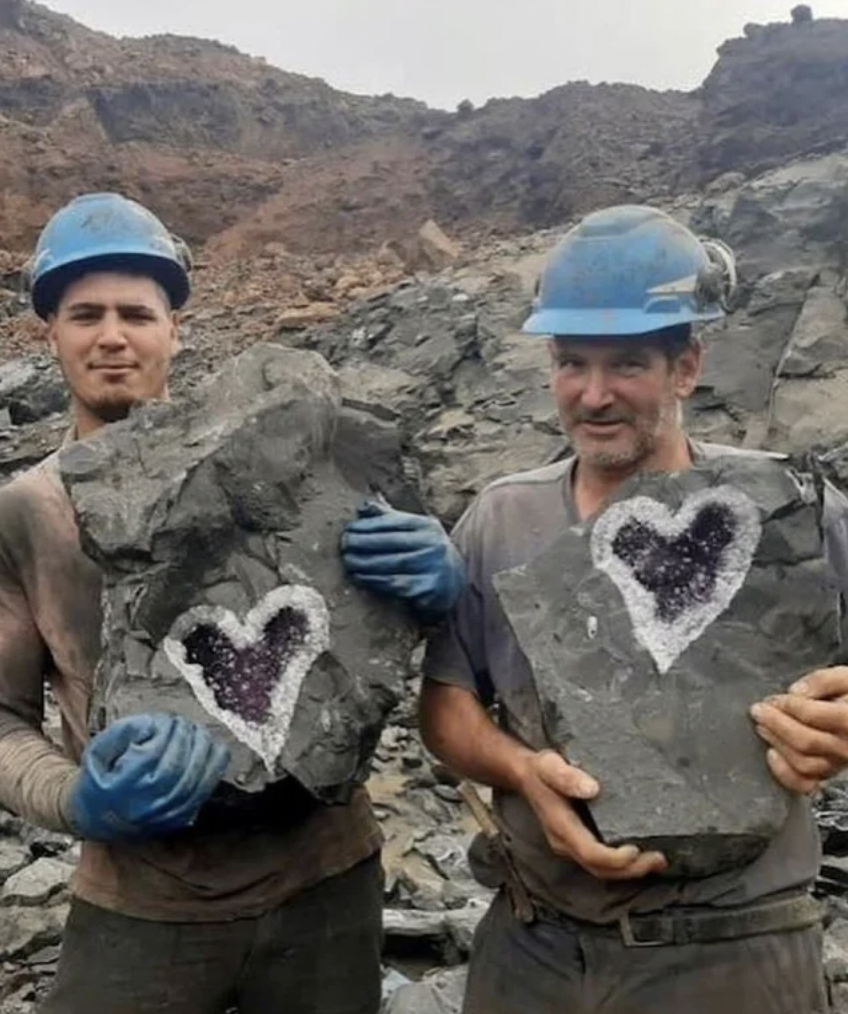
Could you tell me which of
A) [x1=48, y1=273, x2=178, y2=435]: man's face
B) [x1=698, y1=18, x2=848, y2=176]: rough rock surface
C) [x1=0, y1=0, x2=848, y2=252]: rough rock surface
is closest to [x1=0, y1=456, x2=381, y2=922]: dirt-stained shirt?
[x1=48, y1=273, x2=178, y2=435]: man's face

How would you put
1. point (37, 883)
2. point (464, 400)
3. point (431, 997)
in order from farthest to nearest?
point (464, 400)
point (37, 883)
point (431, 997)

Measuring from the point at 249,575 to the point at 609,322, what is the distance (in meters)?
0.81

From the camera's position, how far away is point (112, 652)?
247 cm

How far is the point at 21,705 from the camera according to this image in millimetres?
2643

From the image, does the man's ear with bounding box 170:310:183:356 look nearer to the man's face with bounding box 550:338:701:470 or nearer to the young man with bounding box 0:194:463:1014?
the young man with bounding box 0:194:463:1014

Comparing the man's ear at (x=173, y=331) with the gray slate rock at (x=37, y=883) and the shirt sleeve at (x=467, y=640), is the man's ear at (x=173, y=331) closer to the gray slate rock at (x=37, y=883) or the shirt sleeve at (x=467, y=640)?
the shirt sleeve at (x=467, y=640)

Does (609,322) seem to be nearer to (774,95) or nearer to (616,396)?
(616,396)

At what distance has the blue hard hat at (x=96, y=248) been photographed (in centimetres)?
269

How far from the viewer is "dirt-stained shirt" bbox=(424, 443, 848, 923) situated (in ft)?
A: 7.84

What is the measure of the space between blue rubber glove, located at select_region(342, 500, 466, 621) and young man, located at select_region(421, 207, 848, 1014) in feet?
0.45

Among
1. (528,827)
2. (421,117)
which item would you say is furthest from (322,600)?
(421,117)

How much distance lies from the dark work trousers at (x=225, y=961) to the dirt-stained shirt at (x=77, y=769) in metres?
0.03

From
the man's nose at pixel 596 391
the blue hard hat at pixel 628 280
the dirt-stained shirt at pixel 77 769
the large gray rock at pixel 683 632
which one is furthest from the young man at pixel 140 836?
the blue hard hat at pixel 628 280

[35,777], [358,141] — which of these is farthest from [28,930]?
[358,141]
